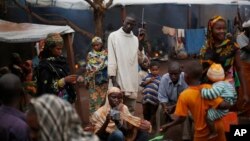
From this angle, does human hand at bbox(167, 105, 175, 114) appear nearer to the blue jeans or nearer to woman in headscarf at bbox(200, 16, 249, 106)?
woman in headscarf at bbox(200, 16, 249, 106)

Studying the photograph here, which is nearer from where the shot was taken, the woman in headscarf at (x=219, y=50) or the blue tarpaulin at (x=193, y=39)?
the woman in headscarf at (x=219, y=50)

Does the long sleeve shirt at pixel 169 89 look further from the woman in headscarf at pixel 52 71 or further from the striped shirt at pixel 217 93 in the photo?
the striped shirt at pixel 217 93

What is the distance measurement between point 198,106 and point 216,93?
0.21m

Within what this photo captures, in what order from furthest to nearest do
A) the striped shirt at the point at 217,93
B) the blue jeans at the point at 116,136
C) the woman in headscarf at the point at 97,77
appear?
the woman in headscarf at the point at 97,77, the blue jeans at the point at 116,136, the striped shirt at the point at 217,93

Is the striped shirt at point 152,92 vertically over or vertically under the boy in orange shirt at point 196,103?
under

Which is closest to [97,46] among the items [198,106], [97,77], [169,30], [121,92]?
[97,77]

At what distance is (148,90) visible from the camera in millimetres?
7336

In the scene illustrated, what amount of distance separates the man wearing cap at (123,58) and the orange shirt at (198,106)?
8.07 ft

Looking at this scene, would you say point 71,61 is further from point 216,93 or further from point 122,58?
point 216,93

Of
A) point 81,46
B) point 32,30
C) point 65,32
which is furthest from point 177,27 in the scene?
point 65,32

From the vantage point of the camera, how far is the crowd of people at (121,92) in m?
2.74

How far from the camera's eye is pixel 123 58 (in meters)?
6.94

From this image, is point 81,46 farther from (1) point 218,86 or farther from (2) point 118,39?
(1) point 218,86

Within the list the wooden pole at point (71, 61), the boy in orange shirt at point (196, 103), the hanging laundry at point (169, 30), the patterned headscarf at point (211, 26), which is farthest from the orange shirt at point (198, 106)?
the hanging laundry at point (169, 30)
